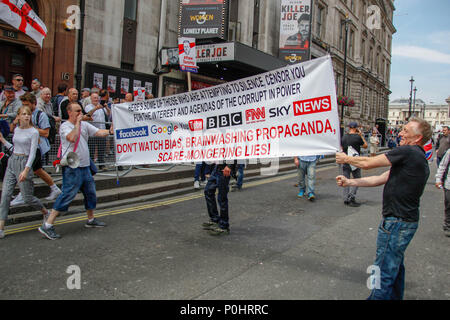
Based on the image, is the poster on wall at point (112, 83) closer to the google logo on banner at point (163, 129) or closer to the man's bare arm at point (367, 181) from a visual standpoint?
the google logo on banner at point (163, 129)

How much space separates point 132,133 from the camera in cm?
654

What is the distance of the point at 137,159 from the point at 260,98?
2.70 metres

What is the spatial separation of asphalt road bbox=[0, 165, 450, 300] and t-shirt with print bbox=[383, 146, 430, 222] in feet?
3.47

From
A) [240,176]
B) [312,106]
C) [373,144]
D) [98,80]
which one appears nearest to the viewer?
[312,106]

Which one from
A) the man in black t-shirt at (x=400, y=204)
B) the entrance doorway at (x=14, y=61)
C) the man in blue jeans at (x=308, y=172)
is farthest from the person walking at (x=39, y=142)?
the entrance doorway at (x=14, y=61)

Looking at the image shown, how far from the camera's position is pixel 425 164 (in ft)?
10.1

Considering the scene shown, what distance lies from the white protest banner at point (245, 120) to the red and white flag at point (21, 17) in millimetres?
2534

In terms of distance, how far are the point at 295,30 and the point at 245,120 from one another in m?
21.4

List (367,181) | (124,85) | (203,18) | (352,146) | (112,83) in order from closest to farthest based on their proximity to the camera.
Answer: (367,181) → (352,146) → (112,83) → (124,85) → (203,18)

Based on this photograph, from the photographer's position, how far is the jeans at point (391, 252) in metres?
3.04

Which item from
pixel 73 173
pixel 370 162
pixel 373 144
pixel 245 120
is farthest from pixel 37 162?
pixel 373 144

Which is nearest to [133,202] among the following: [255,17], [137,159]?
[137,159]

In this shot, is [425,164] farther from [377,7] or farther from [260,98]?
[377,7]

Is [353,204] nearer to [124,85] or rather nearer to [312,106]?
[312,106]
